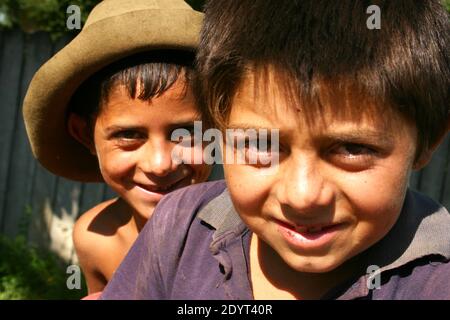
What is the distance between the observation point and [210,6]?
5.87 ft

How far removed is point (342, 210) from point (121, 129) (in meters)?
1.17

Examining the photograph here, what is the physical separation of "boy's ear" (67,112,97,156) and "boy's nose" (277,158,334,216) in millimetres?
1387

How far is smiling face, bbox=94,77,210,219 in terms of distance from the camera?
7.78 ft

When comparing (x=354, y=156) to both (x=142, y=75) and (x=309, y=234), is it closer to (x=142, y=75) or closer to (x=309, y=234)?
(x=309, y=234)

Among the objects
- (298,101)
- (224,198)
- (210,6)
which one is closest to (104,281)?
(224,198)

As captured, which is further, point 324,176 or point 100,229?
point 100,229

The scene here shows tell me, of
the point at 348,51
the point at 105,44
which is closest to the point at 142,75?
the point at 105,44

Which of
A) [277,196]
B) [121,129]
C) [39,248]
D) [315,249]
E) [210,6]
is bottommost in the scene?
[39,248]

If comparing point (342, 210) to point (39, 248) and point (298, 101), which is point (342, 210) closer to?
point (298, 101)

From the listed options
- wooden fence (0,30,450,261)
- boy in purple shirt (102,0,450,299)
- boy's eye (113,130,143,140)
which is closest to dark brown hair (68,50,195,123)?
boy's eye (113,130,143,140)

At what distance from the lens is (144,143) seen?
2.44 meters

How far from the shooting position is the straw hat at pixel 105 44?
91.9 inches

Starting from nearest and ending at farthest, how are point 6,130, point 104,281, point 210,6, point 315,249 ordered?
point 315,249
point 210,6
point 104,281
point 6,130

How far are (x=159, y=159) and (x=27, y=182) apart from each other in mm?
3801
